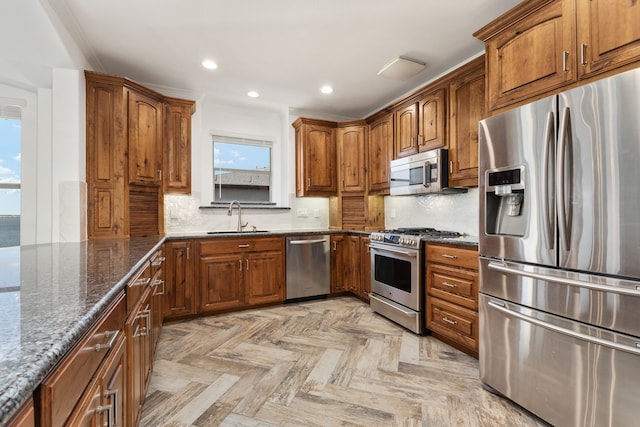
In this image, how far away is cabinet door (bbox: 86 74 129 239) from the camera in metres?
2.72

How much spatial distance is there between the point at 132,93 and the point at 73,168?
3.03ft

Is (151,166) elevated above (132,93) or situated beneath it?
situated beneath

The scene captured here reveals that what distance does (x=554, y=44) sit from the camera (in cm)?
167

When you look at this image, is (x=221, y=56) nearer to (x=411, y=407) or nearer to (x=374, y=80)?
(x=374, y=80)

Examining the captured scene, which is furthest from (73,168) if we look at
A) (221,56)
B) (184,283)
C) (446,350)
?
(446,350)

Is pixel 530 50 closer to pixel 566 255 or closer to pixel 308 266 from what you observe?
pixel 566 255

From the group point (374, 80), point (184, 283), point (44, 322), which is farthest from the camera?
point (374, 80)

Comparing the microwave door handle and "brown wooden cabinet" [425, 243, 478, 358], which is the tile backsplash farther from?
"brown wooden cabinet" [425, 243, 478, 358]

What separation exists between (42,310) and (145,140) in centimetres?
282

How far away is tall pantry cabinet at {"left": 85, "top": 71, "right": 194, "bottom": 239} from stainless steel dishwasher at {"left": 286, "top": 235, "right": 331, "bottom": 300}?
5.08 ft

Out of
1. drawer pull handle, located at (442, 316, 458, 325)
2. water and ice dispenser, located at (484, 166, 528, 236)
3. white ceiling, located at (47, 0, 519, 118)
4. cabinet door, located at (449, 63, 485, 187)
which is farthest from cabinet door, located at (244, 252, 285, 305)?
water and ice dispenser, located at (484, 166, 528, 236)

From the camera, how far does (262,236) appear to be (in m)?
3.49

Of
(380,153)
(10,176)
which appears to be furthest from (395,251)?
(10,176)

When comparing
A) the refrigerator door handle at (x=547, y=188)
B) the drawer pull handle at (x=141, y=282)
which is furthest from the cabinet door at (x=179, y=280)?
the refrigerator door handle at (x=547, y=188)
